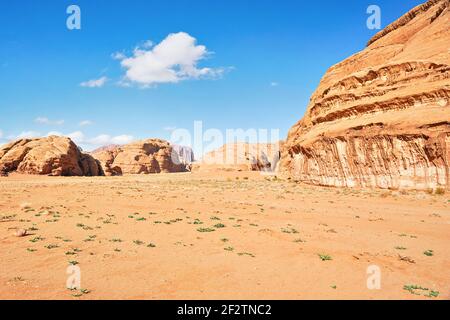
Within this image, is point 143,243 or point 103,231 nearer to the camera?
point 143,243

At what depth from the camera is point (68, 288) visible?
7102 millimetres

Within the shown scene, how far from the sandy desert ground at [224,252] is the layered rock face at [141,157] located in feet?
295

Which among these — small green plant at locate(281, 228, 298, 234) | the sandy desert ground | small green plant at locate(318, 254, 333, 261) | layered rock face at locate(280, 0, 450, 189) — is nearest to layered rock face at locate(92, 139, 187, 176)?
layered rock face at locate(280, 0, 450, 189)

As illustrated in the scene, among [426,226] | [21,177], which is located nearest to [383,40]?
[426,226]

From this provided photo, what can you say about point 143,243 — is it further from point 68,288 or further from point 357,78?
point 357,78

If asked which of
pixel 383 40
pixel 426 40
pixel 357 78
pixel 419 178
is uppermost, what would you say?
pixel 383 40

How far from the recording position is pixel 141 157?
112 metres

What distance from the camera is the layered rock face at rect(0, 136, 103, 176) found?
62875mm

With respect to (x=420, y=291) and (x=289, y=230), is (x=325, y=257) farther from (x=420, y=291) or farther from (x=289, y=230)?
(x=289, y=230)

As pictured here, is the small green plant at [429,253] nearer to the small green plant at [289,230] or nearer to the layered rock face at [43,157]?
the small green plant at [289,230]

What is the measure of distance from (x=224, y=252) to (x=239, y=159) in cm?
8272

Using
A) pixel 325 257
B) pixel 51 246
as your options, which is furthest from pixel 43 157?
pixel 325 257

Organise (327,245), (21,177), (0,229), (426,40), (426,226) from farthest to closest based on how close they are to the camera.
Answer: (21,177) < (426,40) < (426,226) < (0,229) < (327,245)

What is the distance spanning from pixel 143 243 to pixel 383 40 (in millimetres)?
47140
